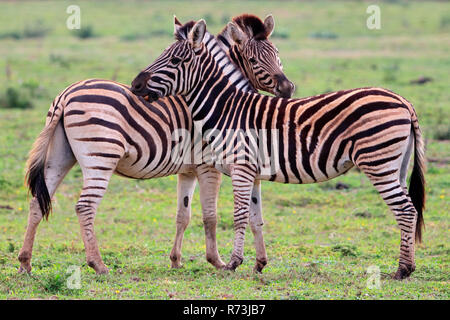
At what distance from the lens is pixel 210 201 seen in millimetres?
8555

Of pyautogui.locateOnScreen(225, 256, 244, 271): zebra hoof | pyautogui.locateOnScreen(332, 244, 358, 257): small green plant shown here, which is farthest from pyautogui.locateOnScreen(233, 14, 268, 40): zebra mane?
pyautogui.locateOnScreen(332, 244, 358, 257): small green plant

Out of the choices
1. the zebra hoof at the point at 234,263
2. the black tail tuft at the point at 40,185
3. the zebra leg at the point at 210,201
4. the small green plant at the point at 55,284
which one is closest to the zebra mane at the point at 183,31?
the zebra leg at the point at 210,201

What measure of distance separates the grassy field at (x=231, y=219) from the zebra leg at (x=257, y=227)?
0.22 m

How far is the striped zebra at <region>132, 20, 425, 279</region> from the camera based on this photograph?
7348 millimetres

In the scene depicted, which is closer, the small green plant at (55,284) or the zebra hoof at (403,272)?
the small green plant at (55,284)

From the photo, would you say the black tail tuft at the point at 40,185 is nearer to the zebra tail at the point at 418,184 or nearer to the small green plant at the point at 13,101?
the zebra tail at the point at 418,184

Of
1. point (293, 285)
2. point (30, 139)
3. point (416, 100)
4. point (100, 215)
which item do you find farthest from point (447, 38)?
point (293, 285)

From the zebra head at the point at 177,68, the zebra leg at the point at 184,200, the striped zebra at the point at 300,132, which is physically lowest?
the zebra leg at the point at 184,200

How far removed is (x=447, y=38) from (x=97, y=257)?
23.6 metres

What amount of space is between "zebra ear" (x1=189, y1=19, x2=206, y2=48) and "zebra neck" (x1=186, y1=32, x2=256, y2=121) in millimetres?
217

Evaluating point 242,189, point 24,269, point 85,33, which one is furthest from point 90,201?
point 85,33

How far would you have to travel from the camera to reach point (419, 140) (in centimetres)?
762

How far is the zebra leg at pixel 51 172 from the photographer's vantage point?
784 centimetres
